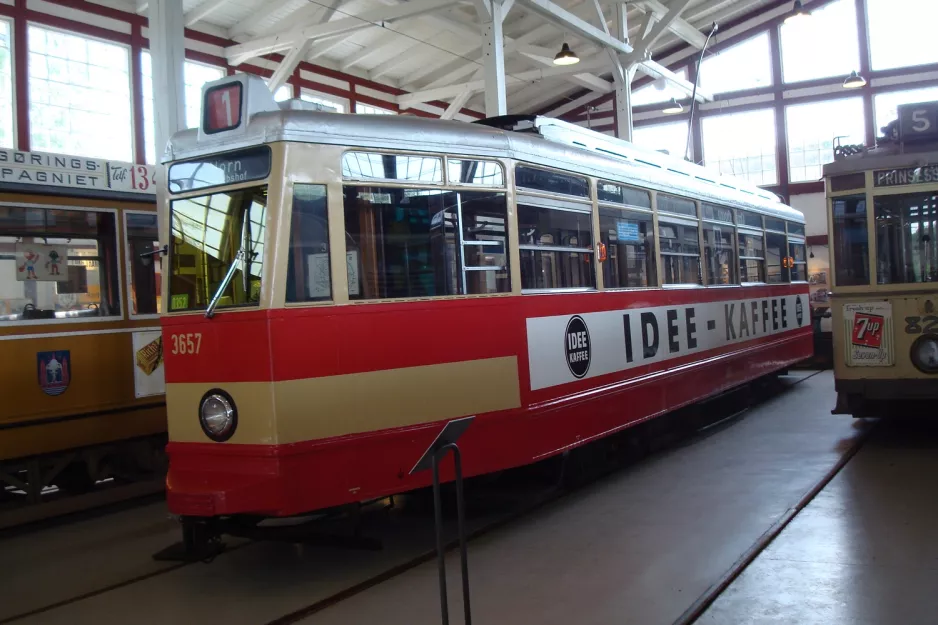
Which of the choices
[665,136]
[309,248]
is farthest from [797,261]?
[665,136]

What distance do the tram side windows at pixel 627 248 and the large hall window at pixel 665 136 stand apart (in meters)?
17.7

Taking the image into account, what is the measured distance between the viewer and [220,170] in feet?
16.7

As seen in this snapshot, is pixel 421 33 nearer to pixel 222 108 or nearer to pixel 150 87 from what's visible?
pixel 150 87

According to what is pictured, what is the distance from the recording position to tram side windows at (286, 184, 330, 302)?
484 centimetres

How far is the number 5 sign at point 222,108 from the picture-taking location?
5055 mm

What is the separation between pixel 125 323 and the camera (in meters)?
7.80

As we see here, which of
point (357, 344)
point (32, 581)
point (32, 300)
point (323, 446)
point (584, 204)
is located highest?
point (584, 204)

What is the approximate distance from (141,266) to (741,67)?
20.1 metres

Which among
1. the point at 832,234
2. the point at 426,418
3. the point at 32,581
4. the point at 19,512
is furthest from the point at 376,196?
the point at 832,234

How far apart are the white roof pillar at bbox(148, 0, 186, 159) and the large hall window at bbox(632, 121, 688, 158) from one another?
18.0m

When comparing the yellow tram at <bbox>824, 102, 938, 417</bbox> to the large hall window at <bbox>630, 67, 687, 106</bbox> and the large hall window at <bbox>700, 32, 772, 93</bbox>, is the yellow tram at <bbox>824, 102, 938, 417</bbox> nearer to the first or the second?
the large hall window at <bbox>700, 32, 772, 93</bbox>

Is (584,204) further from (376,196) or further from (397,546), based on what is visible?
(397,546)

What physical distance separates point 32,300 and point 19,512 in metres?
1.77

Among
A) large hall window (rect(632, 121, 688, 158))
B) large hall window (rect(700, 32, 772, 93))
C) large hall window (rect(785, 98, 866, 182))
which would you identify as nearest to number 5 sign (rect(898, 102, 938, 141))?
large hall window (rect(785, 98, 866, 182))
